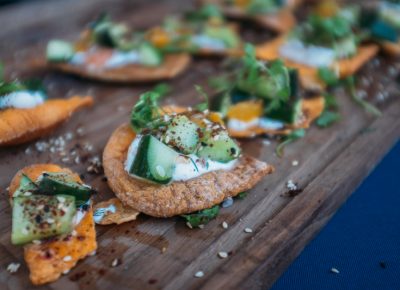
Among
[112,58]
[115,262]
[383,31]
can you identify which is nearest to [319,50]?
[383,31]

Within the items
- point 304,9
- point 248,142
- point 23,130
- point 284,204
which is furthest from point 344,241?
point 304,9

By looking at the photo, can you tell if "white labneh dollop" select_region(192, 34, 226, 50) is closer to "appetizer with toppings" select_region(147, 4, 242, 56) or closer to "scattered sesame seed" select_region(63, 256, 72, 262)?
"appetizer with toppings" select_region(147, 4, 242, 56)

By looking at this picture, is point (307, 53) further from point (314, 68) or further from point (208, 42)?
point (208, 42)

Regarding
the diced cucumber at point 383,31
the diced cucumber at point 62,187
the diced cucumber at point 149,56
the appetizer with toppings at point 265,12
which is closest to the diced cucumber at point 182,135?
the diced cucumber at point 62,187

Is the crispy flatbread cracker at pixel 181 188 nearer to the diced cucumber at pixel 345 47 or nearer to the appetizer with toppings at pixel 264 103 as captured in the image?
the appetizer with toppings at pixel 264 103

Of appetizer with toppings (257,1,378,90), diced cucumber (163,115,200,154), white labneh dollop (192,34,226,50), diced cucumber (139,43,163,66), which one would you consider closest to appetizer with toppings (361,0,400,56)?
appetizer with toppings (257,1,378,90)

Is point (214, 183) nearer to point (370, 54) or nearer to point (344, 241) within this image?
point (344, 241)
